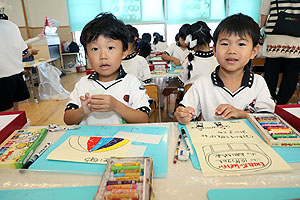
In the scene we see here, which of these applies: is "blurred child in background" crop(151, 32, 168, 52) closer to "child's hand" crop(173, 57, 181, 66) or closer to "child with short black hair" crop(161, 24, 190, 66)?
"child with short black hair" crop(161, 24, 190, 66)

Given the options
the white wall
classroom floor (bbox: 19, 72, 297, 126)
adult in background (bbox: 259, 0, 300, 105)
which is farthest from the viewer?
the white wall

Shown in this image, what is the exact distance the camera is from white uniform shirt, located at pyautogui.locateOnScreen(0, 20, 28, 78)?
2.36m

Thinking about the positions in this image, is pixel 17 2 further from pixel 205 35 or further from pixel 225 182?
pixel 225 182

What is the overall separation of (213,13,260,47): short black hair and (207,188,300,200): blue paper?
792 mm

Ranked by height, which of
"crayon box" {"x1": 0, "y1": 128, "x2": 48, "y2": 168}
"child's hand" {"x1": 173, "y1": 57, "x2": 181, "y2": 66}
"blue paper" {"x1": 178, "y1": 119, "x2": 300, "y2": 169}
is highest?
"crayon box" {"x1": 0, "y1": 128, "x2": 48, "y2": 168}

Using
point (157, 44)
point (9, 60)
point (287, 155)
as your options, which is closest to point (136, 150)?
point (287, 155)

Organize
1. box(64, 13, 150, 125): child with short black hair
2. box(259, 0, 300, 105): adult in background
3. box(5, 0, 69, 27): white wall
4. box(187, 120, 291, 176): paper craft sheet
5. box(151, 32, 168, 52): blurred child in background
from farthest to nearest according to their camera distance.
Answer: box(5, 0, 69, 27): white wall, box(151, 32, 168, 52): blurred child in background, box(259, 0, 300, 105): adult in background, box(64, 13, 150, 125): child with short black hair, box(187, 120, 291, 176): paper craft sheet

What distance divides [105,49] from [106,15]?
0.22 meters

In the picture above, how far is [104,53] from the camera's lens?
107 centimetres

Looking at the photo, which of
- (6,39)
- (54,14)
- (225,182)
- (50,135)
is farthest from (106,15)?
(54,14)

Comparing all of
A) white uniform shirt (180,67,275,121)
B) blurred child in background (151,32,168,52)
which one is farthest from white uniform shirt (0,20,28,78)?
blurred child in background (151,32,168,52)

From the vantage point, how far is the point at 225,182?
54cm

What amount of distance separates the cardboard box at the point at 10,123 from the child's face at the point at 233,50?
38.2 inches

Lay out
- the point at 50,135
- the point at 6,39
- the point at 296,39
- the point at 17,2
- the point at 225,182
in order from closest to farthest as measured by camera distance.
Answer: the point at 225,182
the point at 50,135
the point at 296,39
the point at 6,39
the point at 17,2
